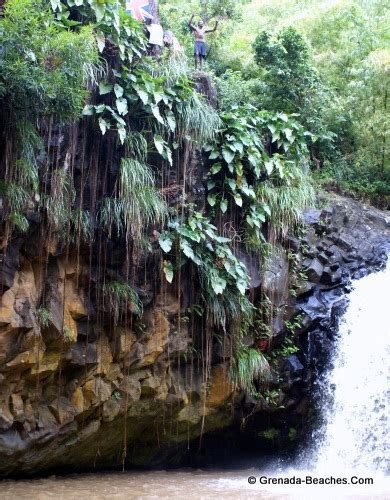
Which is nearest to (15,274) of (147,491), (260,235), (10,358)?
(10,358)

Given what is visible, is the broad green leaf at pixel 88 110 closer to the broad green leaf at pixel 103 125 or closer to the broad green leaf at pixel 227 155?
the broad green leaf at pixel 103 125

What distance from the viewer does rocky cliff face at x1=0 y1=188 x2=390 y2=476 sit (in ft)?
21.4

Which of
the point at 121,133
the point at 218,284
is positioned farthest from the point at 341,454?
the point at 121,133

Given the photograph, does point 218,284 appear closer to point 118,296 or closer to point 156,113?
point 118,296

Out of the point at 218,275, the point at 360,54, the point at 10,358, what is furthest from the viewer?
the point at 360,54

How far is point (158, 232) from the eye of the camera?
7.68m

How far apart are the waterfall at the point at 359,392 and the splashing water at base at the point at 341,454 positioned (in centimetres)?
1

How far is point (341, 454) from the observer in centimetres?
814

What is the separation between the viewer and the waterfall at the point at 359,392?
7996mm

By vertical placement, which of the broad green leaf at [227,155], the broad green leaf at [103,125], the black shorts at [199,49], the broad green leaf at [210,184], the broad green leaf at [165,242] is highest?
the black shorts at [199,49]

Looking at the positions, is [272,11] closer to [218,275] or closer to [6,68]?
[218,275]

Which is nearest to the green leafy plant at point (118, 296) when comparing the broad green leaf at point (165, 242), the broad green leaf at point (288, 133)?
the broad green leaf at point (165, 242)

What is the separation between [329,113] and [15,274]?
844cm

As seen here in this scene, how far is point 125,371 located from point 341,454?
339 centimetres
